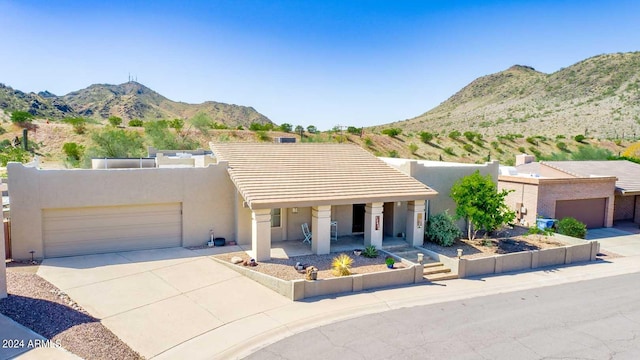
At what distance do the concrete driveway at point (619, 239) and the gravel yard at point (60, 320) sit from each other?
2309 cm

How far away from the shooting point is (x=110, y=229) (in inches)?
665

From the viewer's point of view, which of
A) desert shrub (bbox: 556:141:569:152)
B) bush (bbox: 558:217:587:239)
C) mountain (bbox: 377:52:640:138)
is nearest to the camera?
bush (bbox: 558:217:587:239)

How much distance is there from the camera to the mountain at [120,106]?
246 ft

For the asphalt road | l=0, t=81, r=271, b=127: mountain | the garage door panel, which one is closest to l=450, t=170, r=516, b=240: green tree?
the asphalt road

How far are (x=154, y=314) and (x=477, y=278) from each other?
12.1 metres

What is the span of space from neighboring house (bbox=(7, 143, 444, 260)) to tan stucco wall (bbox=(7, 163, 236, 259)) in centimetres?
4

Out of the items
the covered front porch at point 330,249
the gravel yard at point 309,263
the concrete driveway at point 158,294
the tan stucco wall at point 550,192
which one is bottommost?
the concrete driveway at point 158,294

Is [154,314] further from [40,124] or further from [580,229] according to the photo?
[40,124]

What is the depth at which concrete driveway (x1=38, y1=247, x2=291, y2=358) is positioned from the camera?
Answer: 10.7 metres

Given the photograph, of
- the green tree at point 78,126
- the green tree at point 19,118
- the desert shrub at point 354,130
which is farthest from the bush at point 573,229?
the green tree at point 19,118

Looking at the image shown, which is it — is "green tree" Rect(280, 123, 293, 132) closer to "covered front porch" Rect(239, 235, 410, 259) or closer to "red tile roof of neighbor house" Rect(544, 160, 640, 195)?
"red tile roof of neighbor house" Rect(544, 160, 640, 195)

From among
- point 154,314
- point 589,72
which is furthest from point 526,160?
point 589,72

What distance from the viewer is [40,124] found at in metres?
49.6

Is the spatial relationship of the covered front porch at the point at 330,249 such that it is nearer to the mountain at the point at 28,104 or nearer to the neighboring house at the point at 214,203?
the neighboring house at the point at 214,203
